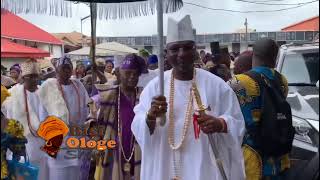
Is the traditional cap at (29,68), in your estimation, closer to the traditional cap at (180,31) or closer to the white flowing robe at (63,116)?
the white flowing robe at (63,116)

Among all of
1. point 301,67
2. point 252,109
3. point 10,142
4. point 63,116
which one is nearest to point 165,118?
point 252,109

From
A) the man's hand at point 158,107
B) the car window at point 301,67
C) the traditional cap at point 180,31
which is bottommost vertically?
the man's hand at point 158,107

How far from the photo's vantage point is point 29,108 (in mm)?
6090

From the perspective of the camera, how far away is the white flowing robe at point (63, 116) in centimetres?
612

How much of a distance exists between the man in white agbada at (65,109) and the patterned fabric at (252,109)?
2423 mm

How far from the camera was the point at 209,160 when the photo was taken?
3.81 meters

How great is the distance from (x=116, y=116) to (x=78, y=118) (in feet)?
3.94

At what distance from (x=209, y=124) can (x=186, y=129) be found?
337 millimetres

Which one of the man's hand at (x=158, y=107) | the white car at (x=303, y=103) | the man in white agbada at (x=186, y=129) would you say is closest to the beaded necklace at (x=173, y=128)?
the man in white agbada at (x=186, y=129)

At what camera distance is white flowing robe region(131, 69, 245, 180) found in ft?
12.4

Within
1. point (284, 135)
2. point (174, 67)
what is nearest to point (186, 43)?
point (174, 67)

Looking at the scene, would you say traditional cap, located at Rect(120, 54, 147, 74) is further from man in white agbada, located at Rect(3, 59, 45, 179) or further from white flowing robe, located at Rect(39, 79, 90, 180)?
man in white agbada, located at Rect(3, 59, 45, 179)

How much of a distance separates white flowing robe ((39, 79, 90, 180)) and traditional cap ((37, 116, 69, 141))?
5cm

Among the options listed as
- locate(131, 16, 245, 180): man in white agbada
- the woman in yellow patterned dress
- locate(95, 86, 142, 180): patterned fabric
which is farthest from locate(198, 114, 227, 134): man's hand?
locate(95, 86, 142, 180): patterned fabric
